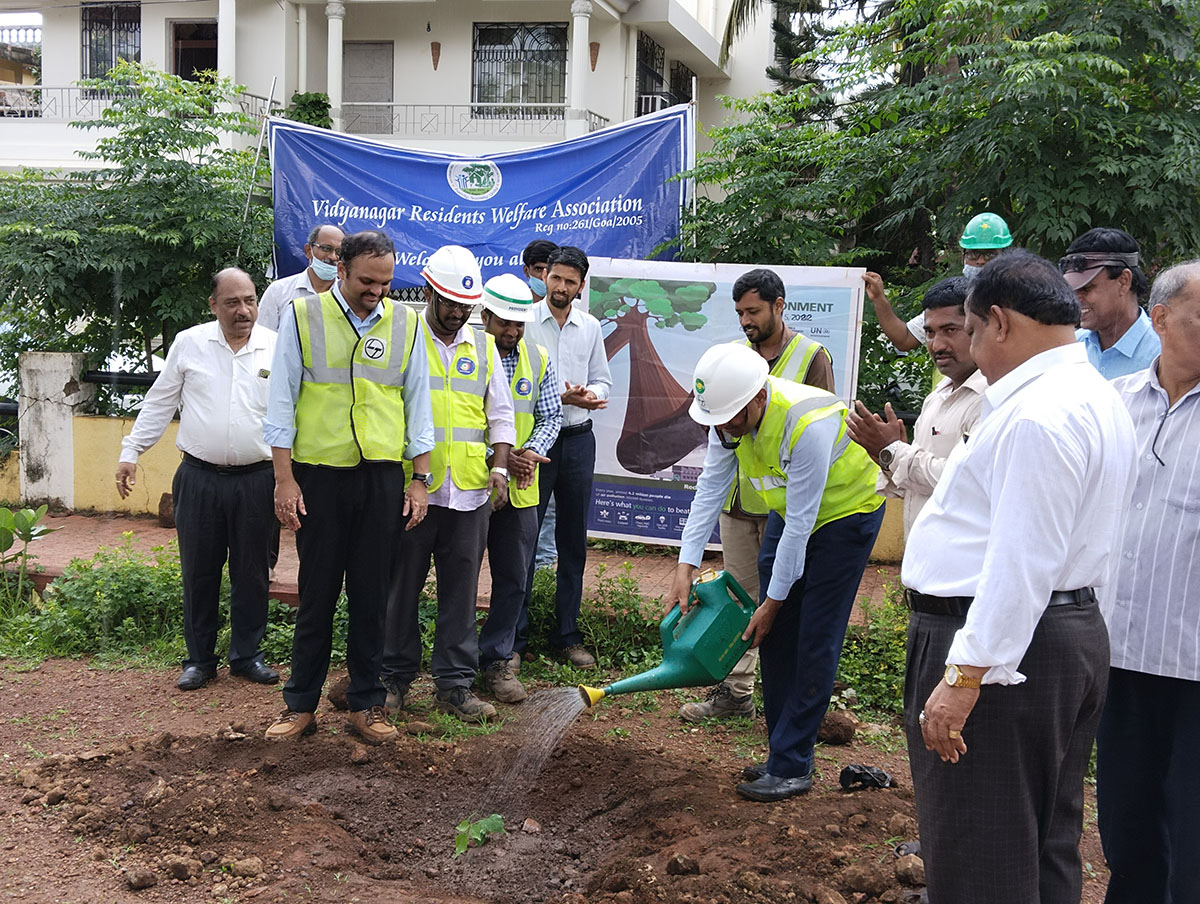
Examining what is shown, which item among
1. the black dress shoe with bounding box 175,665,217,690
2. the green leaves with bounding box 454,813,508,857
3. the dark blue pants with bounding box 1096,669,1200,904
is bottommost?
the green leaves with bounding box 454,813,508,857

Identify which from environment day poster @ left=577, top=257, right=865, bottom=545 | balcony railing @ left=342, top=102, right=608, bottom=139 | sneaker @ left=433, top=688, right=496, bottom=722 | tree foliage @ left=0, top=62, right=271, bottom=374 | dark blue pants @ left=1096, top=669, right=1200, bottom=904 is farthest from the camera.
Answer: balcony railing @ left=342, top=102, right=608, bottom=139

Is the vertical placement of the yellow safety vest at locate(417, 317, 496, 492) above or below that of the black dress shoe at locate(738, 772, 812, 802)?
above

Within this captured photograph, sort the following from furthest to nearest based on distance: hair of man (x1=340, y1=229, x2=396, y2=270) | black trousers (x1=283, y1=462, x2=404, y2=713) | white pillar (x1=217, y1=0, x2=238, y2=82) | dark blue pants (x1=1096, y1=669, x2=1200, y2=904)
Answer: white pillar (x1=217, y1=0, x2=238, y2=82), black trousers (x1=283, y1=462, x2=404, y2=713), hair of man (x1=340, y1=229, x2=396, y2=270), dark blue pants (x1=1096, y1=669, x2=1200, y2=904)

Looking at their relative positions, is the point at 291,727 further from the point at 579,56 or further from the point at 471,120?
the point at 471,120

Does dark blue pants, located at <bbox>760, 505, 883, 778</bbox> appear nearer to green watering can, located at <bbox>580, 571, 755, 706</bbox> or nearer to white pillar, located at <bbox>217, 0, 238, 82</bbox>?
green watering can, located at <bbox>580, 571, 755, 706</bbox>

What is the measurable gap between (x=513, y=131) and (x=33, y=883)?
17.5m

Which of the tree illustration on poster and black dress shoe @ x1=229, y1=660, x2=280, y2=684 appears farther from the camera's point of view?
the tree illustration on poster

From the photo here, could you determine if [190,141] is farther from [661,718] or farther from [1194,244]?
[1194,244]

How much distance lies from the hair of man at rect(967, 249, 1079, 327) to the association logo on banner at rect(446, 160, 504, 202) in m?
6.77

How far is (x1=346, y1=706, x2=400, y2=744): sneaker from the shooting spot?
189 inches

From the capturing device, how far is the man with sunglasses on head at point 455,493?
5047 millimetres

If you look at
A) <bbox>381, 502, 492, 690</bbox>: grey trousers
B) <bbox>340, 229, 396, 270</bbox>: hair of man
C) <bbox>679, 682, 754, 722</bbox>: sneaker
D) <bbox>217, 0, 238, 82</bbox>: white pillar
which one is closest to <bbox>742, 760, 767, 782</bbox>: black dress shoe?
<bbox>679, 682, 754, 722</bbox>: sneaker

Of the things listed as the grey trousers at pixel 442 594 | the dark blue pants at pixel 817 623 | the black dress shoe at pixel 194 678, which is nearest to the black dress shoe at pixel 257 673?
the black dress shoe at pixel 194 678

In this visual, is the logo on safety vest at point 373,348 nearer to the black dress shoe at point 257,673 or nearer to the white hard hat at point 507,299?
the white hard hat at point 507,299
